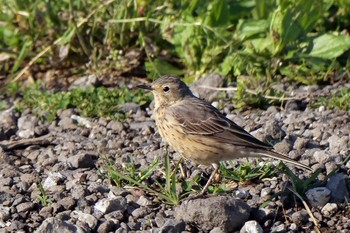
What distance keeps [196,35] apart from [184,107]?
6.98ft

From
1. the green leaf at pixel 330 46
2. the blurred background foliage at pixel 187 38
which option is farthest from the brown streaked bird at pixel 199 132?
the green leaf at pixel 330 46

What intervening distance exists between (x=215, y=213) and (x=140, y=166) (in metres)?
1.33

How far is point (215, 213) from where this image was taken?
22.4 ft

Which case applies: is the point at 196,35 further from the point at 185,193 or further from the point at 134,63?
the point at 185,193

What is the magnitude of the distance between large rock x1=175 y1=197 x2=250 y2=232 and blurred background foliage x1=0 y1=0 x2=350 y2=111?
2.54 metres

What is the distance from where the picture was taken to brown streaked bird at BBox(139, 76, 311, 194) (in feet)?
24.4

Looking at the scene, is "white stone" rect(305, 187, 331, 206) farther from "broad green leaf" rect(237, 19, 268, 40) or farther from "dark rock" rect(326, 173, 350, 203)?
"broad green leaf" rect(237, 19, 268, 40)

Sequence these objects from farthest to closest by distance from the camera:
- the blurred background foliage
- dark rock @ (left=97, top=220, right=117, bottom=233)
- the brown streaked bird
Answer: the blurred background foliage → the brown streaked bird → dark rock @ (left=97, top=220, right=117, bottom=233)

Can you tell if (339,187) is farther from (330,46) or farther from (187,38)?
(187,38)

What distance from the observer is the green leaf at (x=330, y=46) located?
9914 mm

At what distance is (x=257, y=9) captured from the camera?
10297 millimetres

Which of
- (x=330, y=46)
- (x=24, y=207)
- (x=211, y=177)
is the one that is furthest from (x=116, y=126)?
(x=330, y=46)

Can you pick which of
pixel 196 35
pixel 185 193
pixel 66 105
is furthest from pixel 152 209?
pixel 196 35

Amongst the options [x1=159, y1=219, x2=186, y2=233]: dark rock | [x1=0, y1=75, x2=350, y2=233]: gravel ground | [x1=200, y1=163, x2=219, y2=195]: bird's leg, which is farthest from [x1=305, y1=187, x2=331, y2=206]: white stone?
[x1=159, y1=219, x2=186, y2=233]: dark rock
